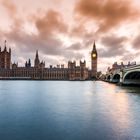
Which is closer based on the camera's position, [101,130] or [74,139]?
[74,139]

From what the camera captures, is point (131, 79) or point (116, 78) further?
point (116, 78)

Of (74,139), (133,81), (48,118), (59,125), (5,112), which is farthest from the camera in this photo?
(133,81)

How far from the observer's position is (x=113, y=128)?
18.6 meters

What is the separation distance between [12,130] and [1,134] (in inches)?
46.8

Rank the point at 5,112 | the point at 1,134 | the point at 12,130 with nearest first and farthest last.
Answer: the point at 1,134, the point at 12,130, the point at 5,112

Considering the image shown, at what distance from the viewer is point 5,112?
2580cm

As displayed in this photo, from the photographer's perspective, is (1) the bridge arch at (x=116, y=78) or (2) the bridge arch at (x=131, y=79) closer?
(2) the bridge arch at (x=131, y=79)

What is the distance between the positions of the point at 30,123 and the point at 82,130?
15.8 feet

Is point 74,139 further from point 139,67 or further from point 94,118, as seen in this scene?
point 139,67

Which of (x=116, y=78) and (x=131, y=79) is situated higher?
(x=116, y=78)

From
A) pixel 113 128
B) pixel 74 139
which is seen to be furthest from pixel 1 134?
pixel 113 128

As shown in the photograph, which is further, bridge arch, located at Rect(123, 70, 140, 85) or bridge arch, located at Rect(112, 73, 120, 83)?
bridge arch, located at Rect(112, 73, 120, 83)

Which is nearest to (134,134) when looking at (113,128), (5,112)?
(113,128)

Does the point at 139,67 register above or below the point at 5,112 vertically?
above
